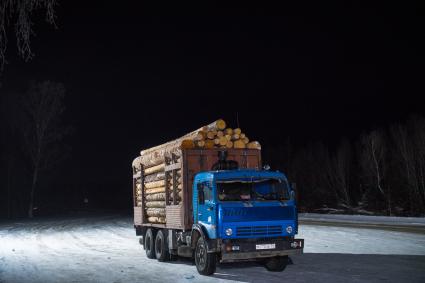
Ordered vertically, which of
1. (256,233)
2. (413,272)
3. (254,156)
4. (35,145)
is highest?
(35,145)

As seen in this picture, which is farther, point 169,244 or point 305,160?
point 305,160

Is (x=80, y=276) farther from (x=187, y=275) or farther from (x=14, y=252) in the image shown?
(x=14, y=252)

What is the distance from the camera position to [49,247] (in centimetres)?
1934

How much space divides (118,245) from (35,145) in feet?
104

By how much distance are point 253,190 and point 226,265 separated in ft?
9.24

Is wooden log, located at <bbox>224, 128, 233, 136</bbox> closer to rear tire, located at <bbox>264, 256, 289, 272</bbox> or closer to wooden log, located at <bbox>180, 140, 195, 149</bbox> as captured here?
wooden log, located at <bbox>180, 140, 195, 149</bbox>

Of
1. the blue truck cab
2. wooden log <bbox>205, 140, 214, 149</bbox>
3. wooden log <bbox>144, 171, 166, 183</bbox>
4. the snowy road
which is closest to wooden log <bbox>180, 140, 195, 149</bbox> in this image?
wooden log <bbox>205, 140, 214, 149</bbox>

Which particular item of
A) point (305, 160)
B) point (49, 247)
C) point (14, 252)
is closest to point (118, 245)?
point (49, 247)

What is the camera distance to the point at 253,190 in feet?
38.9

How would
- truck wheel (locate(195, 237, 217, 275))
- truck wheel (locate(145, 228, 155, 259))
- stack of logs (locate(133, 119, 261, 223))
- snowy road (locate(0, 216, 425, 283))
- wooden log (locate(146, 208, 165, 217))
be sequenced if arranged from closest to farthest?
1. snowy road (locate(0, 216, 425, 283))
2. truck wheel (locate(195, 237, 217, 275))
3. stack of logs (locate(133, 119, 261, 223))
4. wooden log (locate(146, 208, 165, 217))
5. truck wheel (locate(145, 228, 155, 259))

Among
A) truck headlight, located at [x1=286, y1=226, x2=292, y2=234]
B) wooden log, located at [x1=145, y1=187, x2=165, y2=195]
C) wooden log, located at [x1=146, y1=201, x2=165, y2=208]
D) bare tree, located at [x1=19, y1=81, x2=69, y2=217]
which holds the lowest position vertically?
truck headlight, located at [x1=286, y1=226, x2=292, y2=234]

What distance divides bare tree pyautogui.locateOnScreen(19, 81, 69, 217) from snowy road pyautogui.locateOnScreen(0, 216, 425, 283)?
28.7 metres

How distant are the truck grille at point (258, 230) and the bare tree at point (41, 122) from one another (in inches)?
1558

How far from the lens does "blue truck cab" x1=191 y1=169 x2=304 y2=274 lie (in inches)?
441
